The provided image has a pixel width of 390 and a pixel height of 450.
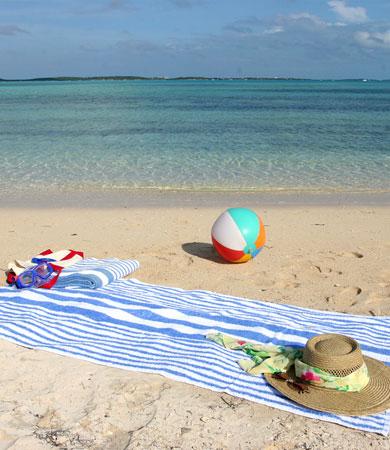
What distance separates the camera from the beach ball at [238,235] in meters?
6.84

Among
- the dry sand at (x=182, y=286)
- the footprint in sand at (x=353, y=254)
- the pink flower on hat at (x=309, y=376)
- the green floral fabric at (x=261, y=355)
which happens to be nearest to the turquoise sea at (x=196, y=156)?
the dry sand at (x=182, y=286)

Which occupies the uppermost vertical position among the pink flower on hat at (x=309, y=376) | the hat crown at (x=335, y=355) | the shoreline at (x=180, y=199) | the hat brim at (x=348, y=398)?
the hat crown at (x=335, y=355)

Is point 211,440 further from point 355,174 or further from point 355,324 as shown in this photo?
point 355,174

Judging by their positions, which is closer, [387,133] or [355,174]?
[355,174]

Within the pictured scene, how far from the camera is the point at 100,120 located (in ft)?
101

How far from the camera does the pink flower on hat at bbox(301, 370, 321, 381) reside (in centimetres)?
383

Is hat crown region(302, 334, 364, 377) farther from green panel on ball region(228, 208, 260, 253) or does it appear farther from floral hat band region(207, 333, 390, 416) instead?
green panel on ball region(228, 208, 260, 253)

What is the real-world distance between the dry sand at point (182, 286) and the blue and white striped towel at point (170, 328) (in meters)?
0.14

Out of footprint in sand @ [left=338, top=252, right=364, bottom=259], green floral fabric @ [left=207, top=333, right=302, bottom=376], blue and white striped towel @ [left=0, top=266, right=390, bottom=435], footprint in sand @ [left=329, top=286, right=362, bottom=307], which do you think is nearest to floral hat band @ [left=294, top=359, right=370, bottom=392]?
blue and white striped towel @ [left=0, top=266, right=390, bottom=435]

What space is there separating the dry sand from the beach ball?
0.20 m

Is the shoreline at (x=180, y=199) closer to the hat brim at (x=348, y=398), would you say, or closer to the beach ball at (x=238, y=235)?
the beach ball at (x=238, y=235)

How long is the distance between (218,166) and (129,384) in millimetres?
11332

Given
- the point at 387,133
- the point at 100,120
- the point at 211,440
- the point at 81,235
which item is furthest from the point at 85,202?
the point at 100,120

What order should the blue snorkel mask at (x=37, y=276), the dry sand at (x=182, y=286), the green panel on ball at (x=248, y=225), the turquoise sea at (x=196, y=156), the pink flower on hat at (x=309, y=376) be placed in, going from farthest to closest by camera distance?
the turquoise sea at (x=196, y=156), the green panel on ball at (x=248, y=225), the blue snorkel mask at (x=37, y=276), the pink flower on hat at (x=309, y=376), the dry sand at (x=182, y=286)
